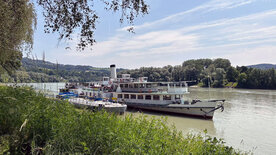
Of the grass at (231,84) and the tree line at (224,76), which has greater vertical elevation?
the tree line at (224,76)

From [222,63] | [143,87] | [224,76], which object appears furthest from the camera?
[222,63]

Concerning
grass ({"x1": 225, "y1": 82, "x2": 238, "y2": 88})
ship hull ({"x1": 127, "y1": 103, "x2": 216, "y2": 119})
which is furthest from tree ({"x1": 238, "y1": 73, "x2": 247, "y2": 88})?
ship hull ({"x1": 127, "y1": 103, "x2": 216, "y2": 119})

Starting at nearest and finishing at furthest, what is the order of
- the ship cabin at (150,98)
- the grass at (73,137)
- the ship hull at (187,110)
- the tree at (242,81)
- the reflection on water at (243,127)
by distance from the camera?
the grass at (73,137) < the reflection on water at (243,127) < the ship hull at (187,110) < the ship cabin at (150,98) < the tree at (242,81)

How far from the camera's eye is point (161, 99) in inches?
1004

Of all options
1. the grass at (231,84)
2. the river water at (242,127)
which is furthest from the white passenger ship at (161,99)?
the grass at (231,84)

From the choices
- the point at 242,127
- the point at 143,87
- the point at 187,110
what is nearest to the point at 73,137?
the point at 242,127

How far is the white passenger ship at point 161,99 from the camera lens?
74.1 feet

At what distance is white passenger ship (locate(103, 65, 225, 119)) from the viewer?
74.1 ft

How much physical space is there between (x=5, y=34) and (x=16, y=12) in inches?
37.9

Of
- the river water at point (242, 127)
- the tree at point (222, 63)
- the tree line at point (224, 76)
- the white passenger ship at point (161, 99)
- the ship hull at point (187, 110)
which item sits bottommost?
the river water at point (242, 127)

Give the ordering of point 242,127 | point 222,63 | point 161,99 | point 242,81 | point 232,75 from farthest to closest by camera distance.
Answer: point 222,63 → point 232,75 → point 242,81 → point 161,99 → point 242,127

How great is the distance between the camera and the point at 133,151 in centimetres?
335

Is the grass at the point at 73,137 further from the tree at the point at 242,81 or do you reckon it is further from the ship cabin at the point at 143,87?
the tree at the point at 242,81

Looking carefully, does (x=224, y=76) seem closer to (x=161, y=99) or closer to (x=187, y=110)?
(x=161, y=99)
